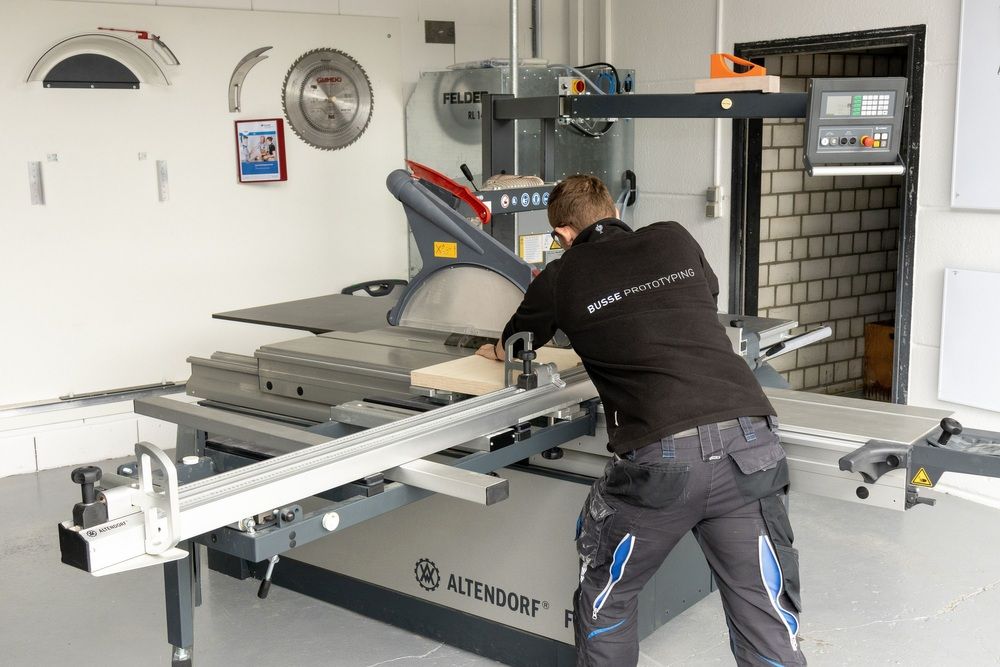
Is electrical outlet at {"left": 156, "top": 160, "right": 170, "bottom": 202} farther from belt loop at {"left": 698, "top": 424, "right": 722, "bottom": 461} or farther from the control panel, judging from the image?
belt loop at {"left": 698, "top": 424, "right": 722, "bottom": 461}

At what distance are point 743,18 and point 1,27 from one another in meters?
3.09

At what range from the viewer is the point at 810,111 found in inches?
99.0

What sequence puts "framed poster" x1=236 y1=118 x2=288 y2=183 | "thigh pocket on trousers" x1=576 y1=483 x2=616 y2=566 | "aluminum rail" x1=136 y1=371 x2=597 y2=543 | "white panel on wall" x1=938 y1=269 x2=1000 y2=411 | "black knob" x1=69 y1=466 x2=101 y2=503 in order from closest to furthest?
→ "black knob" x1=69 y1=466 x2=101 y2=503, "aluminum rail" x1=136 y1=371 x2=597 y2=543, "thigh pocket on trousers" x1=576 y1=483 x2=616 y2=566, "white panel on wall" x1=938 y1=269 x2=1000 y2=411, "framed poster" x1=236 y1=118 x2=288 y2=183

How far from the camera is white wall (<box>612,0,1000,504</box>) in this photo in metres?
3.88

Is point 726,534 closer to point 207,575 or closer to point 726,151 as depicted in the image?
point 207,575

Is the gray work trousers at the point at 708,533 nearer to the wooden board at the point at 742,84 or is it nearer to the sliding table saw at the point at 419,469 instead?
the sliding table saw at the point at 419,469

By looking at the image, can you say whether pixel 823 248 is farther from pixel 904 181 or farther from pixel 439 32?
pixel 439 32

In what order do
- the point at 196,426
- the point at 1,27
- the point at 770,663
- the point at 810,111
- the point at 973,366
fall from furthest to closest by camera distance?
1. the point at 1,27
2. the point at 973,366
3. the point at 810,111
4. the point at 196,426
5. the point at 770,663

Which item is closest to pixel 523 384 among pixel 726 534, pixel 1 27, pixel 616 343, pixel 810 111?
pixel 616 343

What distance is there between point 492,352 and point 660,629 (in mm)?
1037

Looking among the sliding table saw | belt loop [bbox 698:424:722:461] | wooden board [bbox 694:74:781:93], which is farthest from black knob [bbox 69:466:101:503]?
wooden board [bbox 694:74:781:93]

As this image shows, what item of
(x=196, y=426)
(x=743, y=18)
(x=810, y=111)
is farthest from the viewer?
(x=743, y=18)

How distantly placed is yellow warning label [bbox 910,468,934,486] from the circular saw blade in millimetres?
3596

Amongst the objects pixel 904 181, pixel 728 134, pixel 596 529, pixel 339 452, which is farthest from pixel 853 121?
pixel 728 134
